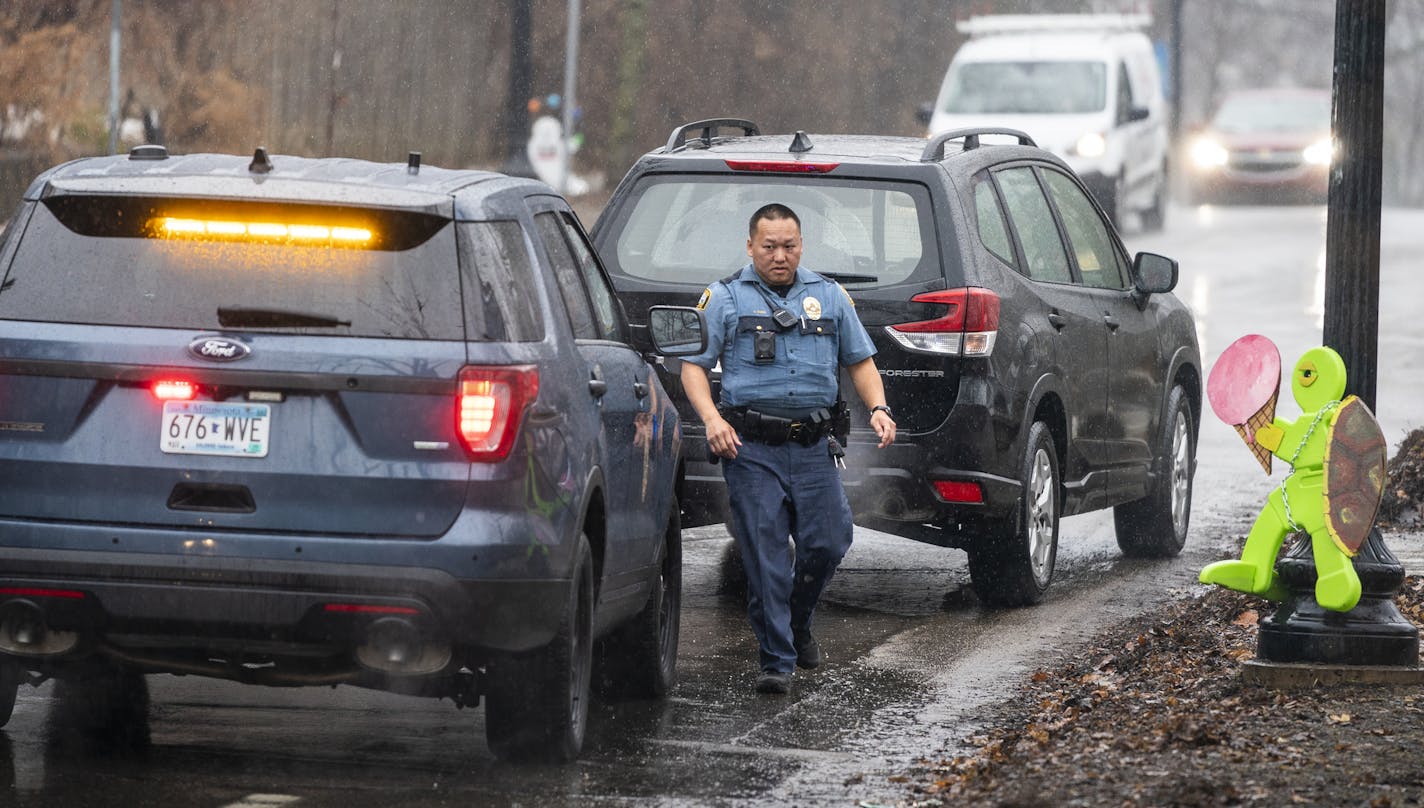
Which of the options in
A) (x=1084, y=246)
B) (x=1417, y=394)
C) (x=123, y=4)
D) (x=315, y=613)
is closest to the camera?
(x=315, y=613)

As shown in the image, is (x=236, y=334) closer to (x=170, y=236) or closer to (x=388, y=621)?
(x=170, y=236)

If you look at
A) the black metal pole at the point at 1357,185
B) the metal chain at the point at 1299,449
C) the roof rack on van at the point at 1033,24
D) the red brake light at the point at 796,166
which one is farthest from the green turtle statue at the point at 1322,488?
the roof rack on van at the point at 1033,24

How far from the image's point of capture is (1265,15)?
260ft

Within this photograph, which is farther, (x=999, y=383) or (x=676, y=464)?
(x=999, y=383)

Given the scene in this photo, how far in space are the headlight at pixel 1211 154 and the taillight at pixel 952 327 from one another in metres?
32.6

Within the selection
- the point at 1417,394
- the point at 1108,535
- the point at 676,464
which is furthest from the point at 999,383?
the point at 1417,394

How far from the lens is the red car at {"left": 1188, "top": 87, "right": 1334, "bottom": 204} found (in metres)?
40.2

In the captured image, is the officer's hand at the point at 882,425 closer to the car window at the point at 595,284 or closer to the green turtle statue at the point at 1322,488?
the car window at the point at 595,284

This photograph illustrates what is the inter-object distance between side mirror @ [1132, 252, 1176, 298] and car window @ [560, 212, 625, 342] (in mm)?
3879

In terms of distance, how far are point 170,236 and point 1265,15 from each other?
76.4 meters

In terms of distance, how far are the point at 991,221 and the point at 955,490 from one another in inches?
46.6

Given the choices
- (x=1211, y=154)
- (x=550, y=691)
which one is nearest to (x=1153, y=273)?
(x=550, y=691)

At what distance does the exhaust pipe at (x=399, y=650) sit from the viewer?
6133 millimetres

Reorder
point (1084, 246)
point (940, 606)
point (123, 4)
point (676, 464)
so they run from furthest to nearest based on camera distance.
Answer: point (123, 4) → point (1084, 246) → point (940, 606) → point (676, 464)
